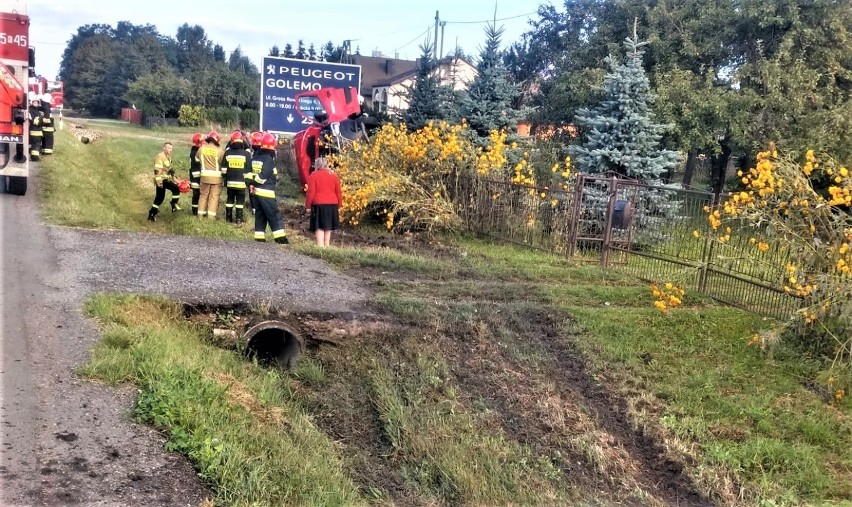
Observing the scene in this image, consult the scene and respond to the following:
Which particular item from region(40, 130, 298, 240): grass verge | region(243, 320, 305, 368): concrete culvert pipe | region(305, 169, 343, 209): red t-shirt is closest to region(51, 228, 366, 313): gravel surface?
region(243, 320, 305, 368): concrete culvert pipe

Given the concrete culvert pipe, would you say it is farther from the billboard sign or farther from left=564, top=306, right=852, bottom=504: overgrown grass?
the billboard sign

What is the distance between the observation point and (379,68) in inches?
2904

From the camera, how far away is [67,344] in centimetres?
550

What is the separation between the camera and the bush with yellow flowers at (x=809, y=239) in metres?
6.46

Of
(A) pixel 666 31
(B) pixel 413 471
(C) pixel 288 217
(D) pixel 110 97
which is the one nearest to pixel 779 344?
(B) pixel 413 471

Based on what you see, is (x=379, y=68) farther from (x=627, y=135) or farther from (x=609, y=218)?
(x=609, y=218)

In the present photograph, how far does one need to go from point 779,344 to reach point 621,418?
242cm

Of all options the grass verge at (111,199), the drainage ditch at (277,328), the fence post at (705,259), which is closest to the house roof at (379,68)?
the grass verge at (111,199)

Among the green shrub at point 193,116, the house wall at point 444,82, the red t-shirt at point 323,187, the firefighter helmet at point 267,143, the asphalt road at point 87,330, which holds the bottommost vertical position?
the asphalt road at point 87,330

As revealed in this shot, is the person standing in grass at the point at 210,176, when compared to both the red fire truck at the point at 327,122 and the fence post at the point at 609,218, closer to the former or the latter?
the red fire truck at the point at 327,122

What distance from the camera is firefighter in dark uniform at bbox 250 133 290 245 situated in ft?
35.9

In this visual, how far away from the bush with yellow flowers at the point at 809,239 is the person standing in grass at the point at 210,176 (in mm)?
8847

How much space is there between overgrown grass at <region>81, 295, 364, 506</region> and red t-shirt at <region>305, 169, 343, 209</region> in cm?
460

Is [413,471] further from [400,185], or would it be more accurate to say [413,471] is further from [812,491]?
[400,185]
